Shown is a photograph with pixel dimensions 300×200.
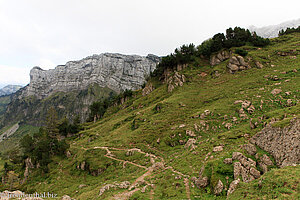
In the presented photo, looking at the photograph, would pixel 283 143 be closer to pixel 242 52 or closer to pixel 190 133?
pixel 190 133

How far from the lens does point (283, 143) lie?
688 inches

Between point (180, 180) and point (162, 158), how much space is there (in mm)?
12157

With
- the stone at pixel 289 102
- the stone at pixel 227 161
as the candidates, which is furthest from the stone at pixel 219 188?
the stone at pixel 289 102

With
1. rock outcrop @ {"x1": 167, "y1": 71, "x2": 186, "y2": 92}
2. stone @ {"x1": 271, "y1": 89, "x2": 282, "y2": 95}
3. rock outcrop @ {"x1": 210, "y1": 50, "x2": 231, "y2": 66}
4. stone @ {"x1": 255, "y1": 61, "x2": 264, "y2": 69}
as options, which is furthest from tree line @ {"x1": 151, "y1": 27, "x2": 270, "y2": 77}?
stone @ {"x1": 271, "y1": 89, "x2": 282, "y2": 95}

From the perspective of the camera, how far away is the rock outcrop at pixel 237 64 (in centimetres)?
6218

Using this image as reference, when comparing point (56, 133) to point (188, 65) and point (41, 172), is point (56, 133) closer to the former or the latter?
point (41, 172)

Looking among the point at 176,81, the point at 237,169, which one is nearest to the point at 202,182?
the point at 237,169

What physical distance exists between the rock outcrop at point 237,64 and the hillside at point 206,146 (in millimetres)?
384

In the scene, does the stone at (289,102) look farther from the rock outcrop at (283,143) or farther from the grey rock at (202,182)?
the grey rock at (202,182)

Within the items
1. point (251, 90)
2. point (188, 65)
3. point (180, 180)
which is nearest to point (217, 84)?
point (251, 90)

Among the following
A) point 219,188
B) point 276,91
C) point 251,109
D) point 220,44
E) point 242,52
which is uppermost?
point 220,44

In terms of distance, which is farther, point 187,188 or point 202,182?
point 187,188

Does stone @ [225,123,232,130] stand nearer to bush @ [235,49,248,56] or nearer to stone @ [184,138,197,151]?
stone @ [184,138,197,151]

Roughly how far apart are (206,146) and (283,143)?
1374 centimetres
